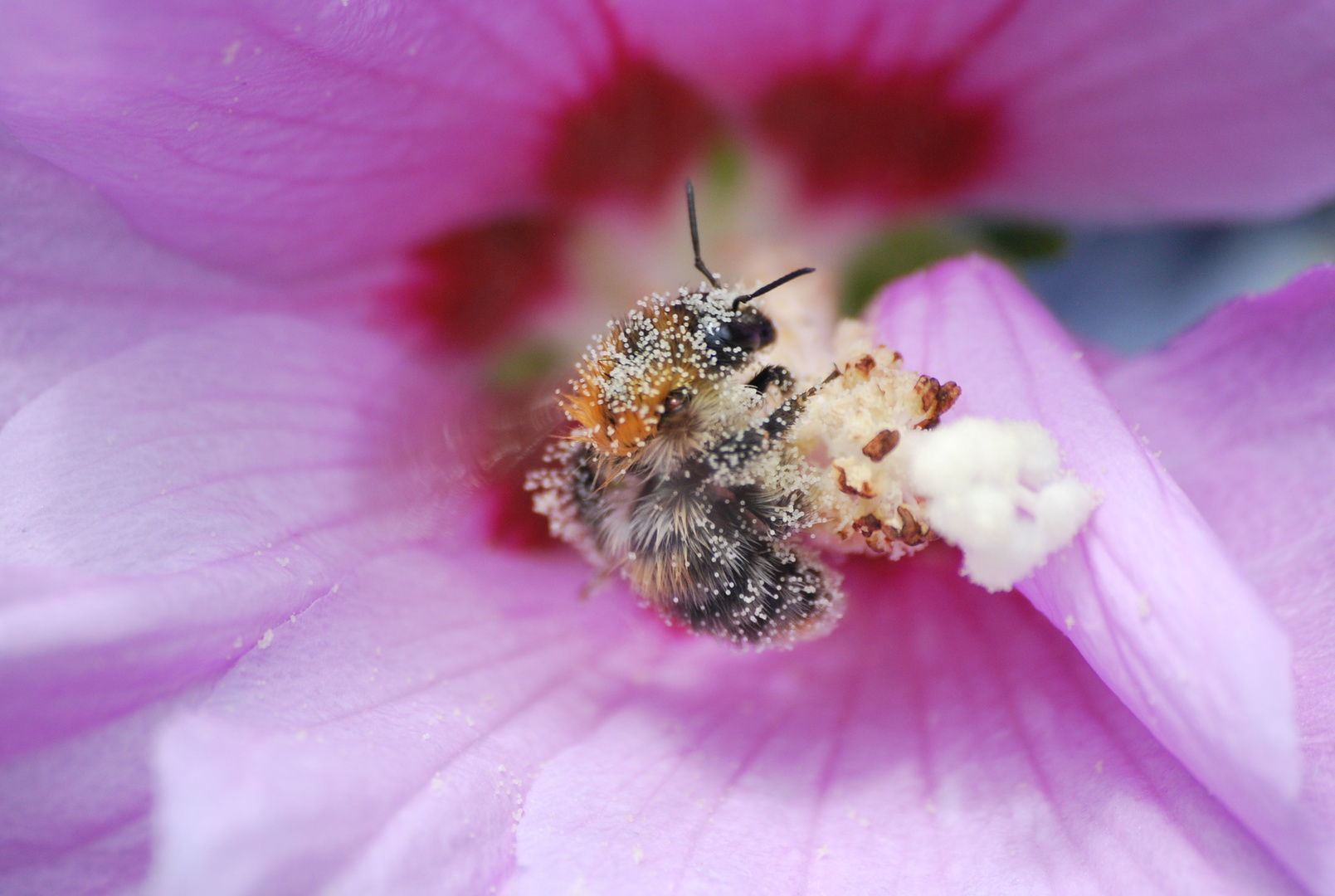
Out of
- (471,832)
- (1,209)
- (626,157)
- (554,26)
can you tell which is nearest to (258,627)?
(471,832)

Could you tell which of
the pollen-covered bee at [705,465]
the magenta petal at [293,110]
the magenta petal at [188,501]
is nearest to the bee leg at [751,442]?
the pollen-covered bee at [705,465]

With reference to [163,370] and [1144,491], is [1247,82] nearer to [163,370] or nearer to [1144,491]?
[1144,491]

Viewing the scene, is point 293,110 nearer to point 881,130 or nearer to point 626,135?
point 626,135

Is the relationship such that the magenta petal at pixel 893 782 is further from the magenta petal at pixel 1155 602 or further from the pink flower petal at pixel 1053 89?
the pink flower petal at pixel 1053 89

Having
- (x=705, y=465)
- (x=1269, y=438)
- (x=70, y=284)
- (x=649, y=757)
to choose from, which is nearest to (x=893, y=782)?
(x=649, y=757)

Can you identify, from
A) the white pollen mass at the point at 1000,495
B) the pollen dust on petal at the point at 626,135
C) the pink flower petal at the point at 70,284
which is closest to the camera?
the white pollen mass at the point at 1000,495

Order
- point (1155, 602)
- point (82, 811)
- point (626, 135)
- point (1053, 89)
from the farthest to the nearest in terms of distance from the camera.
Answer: point (626, 135)
point (1053, 89)
point (82, 811)
point (1155, 602)
